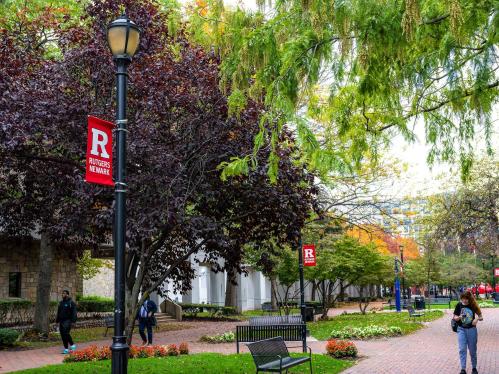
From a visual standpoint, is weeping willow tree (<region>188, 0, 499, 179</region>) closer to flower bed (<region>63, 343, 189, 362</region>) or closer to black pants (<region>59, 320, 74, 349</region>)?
flower bed (<region>63, 343, 189, 362</region>)

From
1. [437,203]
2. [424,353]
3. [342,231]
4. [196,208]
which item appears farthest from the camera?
[342,231]

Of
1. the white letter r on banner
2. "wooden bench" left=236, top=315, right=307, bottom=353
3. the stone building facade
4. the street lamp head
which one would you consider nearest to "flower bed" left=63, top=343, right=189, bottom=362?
"wooden bench" left=236, top=315, right=307, bottom=353

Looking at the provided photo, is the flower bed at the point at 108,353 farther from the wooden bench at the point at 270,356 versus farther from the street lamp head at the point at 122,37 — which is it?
the street lamp head at the point at 122,37

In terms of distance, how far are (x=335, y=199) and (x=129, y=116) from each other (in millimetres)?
13065

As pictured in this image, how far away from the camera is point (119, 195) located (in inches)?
278

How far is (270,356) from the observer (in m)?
10.6

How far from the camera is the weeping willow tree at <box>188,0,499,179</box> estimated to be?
7023mm

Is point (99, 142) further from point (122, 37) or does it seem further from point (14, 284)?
point (14, 284)

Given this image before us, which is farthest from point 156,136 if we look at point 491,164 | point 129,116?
point 491,164

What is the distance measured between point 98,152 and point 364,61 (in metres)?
3.24

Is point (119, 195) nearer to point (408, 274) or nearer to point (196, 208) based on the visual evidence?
point (196, 208)

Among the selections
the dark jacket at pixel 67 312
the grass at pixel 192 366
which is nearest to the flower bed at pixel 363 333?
the grass at pixel 192 366

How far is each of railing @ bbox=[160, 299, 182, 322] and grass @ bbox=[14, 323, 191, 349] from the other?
3.94 metres

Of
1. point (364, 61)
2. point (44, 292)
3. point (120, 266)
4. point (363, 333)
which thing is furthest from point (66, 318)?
point (364, 61)
